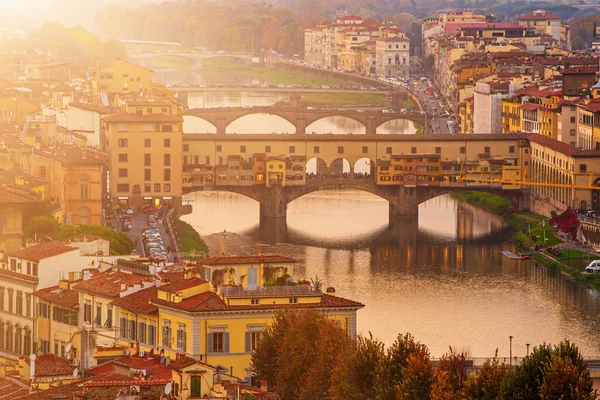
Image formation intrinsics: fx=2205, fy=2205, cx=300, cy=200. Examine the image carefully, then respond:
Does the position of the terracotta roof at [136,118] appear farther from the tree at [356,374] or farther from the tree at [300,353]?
the tree at [356,374]

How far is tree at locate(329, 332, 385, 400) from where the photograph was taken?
16609 millimetres

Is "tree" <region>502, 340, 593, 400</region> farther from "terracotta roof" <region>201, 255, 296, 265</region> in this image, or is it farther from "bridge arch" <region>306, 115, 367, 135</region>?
"bridge arch" <region>306, 115, 367, 135</region>

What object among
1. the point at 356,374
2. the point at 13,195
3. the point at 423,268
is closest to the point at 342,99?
the point at 423,268

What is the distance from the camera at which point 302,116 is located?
61.3 m

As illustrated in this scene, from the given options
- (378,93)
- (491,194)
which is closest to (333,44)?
(378,93)

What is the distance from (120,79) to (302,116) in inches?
460

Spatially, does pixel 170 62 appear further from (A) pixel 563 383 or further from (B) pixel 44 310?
(A) pixel 563 383

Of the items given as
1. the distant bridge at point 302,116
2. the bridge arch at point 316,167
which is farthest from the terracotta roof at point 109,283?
the distant bridge at point 302,116

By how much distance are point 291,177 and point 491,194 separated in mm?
4167

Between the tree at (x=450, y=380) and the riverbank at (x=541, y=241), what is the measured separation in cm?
1625

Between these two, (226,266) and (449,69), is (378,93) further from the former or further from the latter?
(226,266)

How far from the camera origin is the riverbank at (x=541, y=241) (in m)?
34.3

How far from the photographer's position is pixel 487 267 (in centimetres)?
3516

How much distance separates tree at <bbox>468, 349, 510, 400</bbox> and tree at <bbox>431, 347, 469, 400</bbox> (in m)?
0.07
